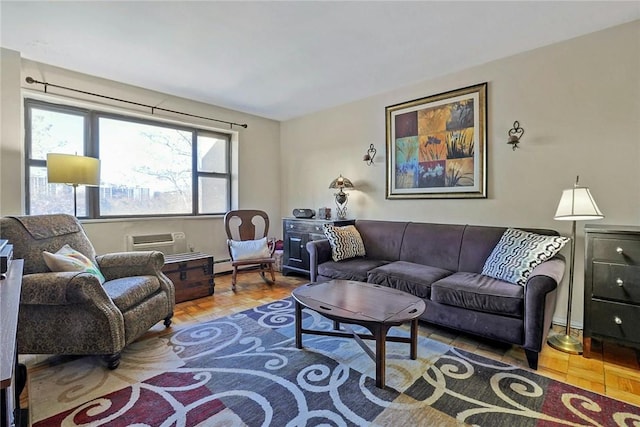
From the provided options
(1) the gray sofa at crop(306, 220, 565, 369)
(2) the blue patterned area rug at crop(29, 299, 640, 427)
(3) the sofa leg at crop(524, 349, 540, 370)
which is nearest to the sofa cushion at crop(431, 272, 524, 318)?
(1) the gray sofa at crop(306, 220, 565, 369)

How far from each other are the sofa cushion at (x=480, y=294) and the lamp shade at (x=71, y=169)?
3.19 m

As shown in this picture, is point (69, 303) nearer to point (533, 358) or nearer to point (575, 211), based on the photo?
point (533, 358)

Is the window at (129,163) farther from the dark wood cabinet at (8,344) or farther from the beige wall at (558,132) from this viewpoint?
the beige wall at (558,132)

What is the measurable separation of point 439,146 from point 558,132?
39.8 inches

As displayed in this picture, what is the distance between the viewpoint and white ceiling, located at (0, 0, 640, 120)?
7.00 ft

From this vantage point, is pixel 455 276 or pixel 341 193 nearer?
pixel 455 276

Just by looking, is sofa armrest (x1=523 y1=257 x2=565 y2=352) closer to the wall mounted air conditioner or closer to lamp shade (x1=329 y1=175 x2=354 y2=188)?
lamp shade (x1=329 y1=175 x2=354 y2=188)

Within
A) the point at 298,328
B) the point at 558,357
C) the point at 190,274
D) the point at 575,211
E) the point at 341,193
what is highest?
the point at 341,193

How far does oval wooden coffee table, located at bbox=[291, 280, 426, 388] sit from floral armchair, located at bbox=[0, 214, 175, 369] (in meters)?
1.14

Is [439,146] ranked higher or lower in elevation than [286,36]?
lower

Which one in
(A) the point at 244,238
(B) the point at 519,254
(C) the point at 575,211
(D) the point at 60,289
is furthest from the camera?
(A) the point at 244,238

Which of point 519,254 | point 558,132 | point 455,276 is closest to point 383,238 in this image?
point 455,276

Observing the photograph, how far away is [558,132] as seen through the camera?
2613mm

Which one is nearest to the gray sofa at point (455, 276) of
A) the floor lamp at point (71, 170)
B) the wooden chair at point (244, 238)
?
the wooden chair at point (244, 238)
